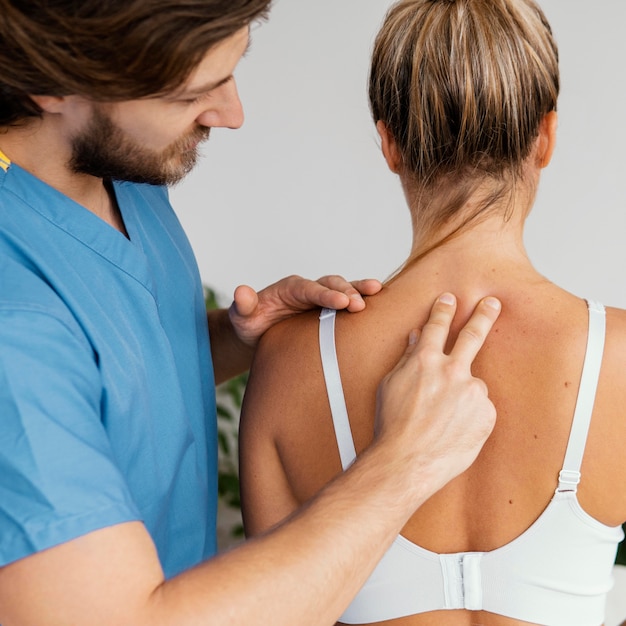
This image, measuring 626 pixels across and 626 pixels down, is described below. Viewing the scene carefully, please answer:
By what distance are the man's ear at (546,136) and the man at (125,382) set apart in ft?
0.81

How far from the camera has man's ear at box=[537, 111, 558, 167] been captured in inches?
47.9

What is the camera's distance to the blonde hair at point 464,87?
1.15 meters

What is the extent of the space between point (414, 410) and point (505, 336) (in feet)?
0.69

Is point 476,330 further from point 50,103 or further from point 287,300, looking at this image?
point 50,103

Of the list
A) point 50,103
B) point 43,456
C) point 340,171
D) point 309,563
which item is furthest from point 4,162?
point 340,171

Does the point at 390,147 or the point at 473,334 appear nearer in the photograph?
the point at 473,334

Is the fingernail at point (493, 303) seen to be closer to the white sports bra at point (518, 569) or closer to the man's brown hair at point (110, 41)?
the white sports bra at point (518, 569)

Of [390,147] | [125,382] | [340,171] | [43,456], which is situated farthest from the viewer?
[340,171]

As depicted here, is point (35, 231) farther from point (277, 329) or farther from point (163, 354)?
point (277, 329)

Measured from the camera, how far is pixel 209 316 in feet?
5.47

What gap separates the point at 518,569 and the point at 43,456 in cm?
67

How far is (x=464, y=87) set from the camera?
3.79ft

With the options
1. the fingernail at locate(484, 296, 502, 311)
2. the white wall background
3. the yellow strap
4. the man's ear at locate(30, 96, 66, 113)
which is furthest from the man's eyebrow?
the white wall background

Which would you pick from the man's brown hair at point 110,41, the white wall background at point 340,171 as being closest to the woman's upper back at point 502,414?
the man's brown hair at point 110,41
